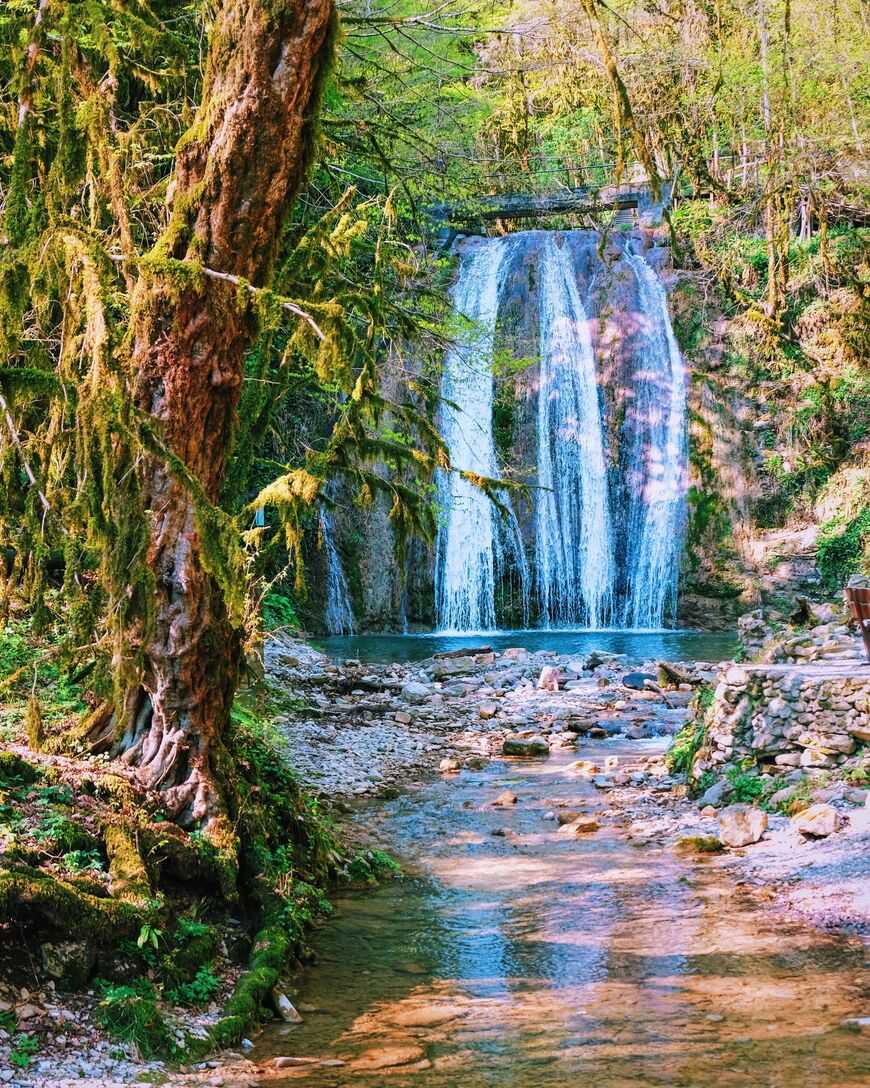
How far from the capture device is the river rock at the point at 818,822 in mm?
6711

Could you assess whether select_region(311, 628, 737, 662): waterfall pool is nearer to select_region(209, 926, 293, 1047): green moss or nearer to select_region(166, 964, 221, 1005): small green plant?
select_region(209, 926, 293, 1047): green moss

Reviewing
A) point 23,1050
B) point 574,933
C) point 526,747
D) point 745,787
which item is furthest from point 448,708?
point 23,1050

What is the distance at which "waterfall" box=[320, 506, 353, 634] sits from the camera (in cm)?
2131

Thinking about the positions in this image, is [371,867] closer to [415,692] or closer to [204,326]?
[204,326]

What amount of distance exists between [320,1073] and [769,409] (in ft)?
67.8

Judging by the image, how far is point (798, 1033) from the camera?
432 centimetres

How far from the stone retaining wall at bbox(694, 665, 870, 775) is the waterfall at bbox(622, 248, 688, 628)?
1301cm

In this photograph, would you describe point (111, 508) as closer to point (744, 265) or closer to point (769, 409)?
point (769, 409)

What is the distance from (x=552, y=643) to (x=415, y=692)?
5738mm

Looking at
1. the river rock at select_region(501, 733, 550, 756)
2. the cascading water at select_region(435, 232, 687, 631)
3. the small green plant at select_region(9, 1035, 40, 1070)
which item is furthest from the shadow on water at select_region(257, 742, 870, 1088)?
the cascading water at select_region(435, 232, 687, 631)

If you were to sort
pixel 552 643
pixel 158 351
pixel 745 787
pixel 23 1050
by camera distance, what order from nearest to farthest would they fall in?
pixel 23 1050 → pixel 158 351 → pixel 745 787 → pixel 552 643

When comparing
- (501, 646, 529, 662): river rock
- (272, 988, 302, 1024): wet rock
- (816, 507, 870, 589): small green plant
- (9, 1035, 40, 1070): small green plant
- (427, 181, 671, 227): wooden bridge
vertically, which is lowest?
(272, 988, 302, 1024): wet rock

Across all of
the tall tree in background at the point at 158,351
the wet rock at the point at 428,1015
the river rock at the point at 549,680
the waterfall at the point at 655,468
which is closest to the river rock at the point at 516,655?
the river rock at the point at 549,680

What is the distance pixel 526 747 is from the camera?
10484 millimetres
